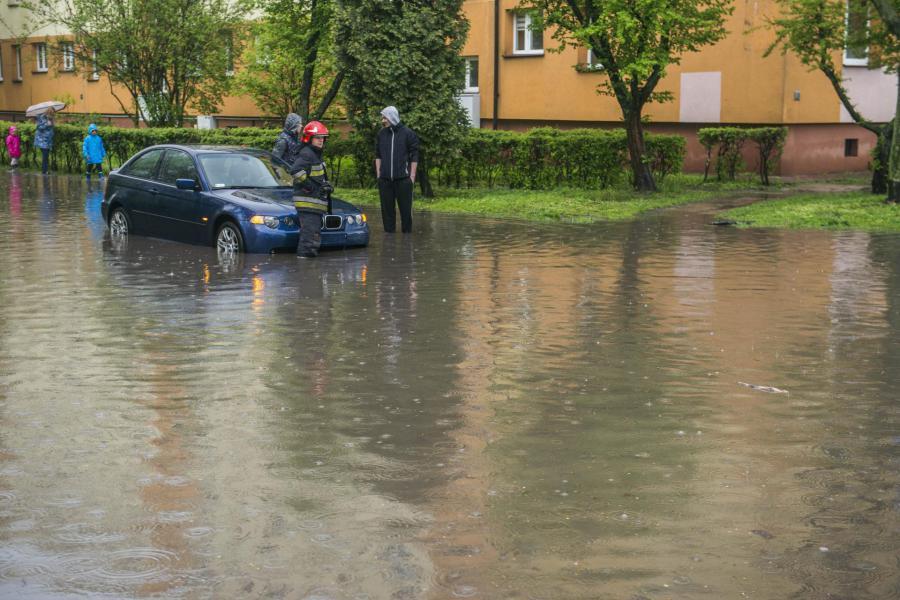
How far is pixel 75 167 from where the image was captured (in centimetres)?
3488

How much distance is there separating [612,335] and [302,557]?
5.64 meters

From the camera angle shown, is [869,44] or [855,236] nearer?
[855,236]

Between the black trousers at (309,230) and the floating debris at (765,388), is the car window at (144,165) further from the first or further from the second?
the floating debris at (765,388)

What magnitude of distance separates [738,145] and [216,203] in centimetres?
1492

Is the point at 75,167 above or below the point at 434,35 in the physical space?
below

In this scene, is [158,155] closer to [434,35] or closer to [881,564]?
[434,35]

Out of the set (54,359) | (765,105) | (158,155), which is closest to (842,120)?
(765,105)

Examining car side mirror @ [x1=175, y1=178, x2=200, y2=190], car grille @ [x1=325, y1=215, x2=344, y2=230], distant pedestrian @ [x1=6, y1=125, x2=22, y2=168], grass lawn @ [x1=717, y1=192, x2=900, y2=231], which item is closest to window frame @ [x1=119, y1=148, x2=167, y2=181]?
car side mirror @ [x1=175, y1=178, x2=200, y2=190]

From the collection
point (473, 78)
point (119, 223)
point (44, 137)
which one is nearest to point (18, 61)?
point (44, 137)

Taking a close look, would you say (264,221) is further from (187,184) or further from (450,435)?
(450,435)

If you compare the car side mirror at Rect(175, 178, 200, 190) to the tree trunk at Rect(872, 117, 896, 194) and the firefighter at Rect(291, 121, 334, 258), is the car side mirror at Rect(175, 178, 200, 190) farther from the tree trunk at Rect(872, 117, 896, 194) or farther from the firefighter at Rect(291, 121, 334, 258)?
the tree trunk at Rect(872, 117, 896, 194)

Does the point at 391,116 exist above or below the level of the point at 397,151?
above

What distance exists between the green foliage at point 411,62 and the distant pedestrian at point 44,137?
478 inches

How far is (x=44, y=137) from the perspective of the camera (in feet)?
111
